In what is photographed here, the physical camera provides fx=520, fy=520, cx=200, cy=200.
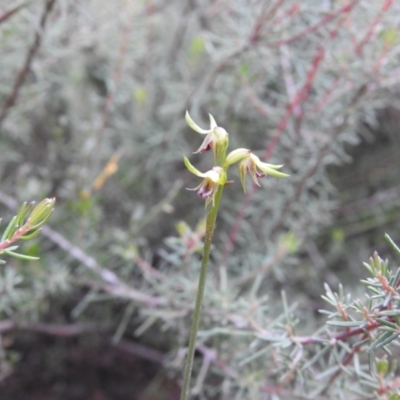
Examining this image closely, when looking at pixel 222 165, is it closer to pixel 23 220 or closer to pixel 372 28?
pixel 23 220

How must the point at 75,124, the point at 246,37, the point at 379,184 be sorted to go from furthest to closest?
1. the point at 379,184
2. the point at 75,124
3. the point at 246,37

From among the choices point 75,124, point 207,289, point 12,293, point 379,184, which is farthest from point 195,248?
point 379,184

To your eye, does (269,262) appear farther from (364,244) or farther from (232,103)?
(364,244)

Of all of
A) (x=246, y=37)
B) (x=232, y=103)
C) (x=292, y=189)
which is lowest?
(x=292, y=189)

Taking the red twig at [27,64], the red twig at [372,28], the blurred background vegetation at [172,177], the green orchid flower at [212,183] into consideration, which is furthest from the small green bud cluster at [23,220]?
the red twig at [372,28]

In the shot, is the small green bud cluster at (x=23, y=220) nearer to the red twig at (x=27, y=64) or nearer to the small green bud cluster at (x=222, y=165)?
the small green bud cluster at (x=222, y=165)

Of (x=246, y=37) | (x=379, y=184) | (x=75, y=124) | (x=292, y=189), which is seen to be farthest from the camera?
(x=379, y=184)

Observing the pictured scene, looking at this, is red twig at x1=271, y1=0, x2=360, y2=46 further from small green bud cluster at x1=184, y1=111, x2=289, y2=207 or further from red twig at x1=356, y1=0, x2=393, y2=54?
small green bud cluster at x1=184, y1=111, x2=289, y2=207

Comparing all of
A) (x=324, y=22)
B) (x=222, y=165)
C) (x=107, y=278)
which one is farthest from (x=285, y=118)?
(x=222, y=165)
